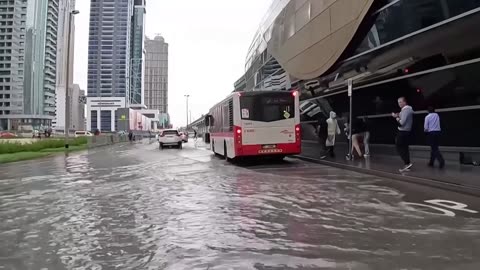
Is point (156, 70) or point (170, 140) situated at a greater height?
point (156, 70)

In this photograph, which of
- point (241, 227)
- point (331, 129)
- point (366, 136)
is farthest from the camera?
point (331, 129)

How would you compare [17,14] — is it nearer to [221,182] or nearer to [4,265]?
[221,182]

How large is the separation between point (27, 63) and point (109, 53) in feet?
51.9

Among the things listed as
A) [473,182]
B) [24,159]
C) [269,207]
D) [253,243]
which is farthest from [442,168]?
[24,159]

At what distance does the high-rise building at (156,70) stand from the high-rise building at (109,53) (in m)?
59.0

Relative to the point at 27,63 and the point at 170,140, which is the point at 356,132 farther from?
the point at 27,63

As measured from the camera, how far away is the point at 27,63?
87.8 metres

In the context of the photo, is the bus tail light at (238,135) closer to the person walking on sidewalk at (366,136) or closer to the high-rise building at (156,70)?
the person walking on sidewalk at (366,136)

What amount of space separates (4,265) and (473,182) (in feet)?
33.1

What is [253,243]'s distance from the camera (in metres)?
6.11

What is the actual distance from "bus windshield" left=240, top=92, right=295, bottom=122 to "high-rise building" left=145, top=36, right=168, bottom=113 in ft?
464

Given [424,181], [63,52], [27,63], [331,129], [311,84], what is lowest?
[424,181]

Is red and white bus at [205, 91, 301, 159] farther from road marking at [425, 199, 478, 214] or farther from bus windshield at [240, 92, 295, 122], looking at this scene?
road marking at [425, 199, 478, 214]

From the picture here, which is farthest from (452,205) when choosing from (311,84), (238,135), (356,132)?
(311,84)
